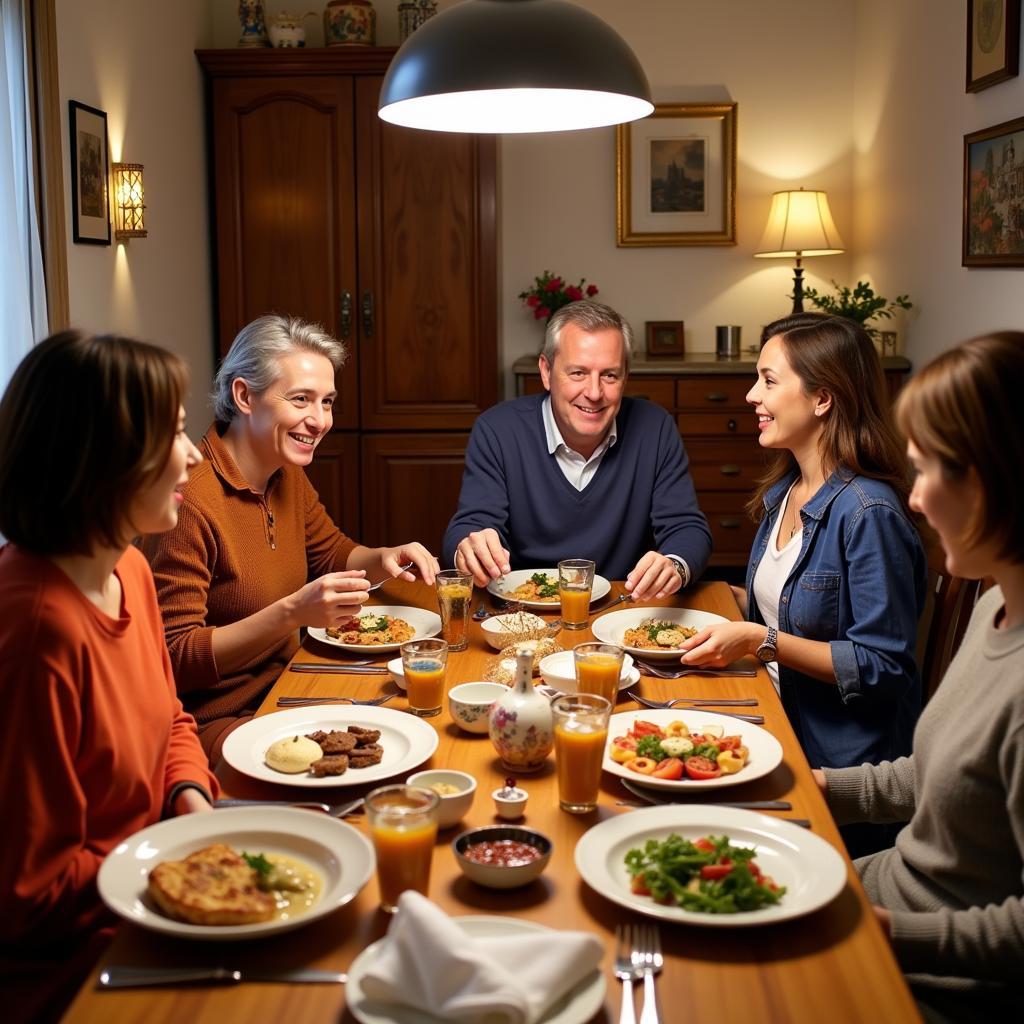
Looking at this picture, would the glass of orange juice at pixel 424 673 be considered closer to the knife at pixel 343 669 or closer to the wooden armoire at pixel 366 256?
the knife at pixel 343 669

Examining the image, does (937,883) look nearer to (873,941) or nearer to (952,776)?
(952,776)

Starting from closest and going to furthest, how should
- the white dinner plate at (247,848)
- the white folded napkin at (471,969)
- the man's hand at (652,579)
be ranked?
the white folded napkin at (471,969), the white dinner plate at (247,848), the man's hand at (652,579)

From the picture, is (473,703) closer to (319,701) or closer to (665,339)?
(319,701)

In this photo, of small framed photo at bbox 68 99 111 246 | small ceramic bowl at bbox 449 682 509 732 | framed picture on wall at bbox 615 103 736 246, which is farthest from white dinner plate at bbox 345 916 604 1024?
framed picture on wall at bbox 615 103 736 246

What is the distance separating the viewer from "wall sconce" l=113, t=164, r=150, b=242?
4.04 meters

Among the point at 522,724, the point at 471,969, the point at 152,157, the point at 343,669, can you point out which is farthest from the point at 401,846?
the point at 152,157

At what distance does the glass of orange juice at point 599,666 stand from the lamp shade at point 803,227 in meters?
3.62

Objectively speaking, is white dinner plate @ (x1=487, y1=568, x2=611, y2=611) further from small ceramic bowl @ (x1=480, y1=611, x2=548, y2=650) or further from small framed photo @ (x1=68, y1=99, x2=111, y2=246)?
small framed photo @ (x1=68, y1=99, x2=111, y2=246)

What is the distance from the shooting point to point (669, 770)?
1552 millimetres

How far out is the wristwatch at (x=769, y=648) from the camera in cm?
207

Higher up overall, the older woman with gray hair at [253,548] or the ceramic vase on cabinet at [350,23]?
the ceramic vase on cabinet at [350,23]

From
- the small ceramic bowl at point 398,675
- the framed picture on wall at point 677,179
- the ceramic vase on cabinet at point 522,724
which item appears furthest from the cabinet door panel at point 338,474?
the ceramic vase on cabinet at point 522,724

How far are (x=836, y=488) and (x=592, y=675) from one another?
28.0 inches

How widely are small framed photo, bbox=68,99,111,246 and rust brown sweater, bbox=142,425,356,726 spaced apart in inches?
63.6
